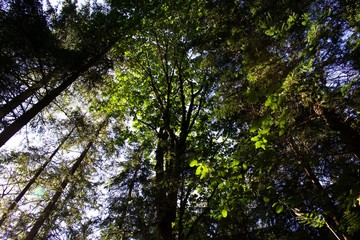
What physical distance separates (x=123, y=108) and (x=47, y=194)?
595 centimetres

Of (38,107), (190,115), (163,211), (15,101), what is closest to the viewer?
(15,101)

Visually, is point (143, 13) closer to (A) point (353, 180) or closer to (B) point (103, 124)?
(B) point (103, 124)

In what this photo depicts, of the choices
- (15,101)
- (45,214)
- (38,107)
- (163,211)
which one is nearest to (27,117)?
(38,107)

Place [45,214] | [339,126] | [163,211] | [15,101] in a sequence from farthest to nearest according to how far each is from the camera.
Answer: [45,214]
[163,211]
[15,101]
[339,126]

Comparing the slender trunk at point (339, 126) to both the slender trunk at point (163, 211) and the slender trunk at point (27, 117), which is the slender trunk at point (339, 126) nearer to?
the slender trunk at point (163, 211)

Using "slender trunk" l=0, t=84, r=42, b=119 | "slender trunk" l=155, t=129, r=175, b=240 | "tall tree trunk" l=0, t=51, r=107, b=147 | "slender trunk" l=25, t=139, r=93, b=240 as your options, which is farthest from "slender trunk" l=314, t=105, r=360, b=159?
"slender trunk" l=25, t=139, r=93, b=240

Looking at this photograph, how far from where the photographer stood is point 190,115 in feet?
34.7

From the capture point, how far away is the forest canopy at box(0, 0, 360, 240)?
3.74 meters

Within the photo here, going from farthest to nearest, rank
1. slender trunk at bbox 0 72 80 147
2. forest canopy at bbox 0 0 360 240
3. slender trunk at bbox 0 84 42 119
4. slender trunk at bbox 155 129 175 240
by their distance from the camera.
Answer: slender trunk at bbox 155 129 175 240 < slender trunk at bbox 0 84 42 119 < slender trunk at bbox 0 72 80 147 < forest canopy at bbox 0 0 360 240

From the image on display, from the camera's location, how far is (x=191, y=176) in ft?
26.0

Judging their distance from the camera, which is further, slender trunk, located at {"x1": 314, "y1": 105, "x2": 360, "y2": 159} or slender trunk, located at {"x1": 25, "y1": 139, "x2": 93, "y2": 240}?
slender trunk, located at {"x1": 25, "y1": 139, "x2": 93, "y2": 240}

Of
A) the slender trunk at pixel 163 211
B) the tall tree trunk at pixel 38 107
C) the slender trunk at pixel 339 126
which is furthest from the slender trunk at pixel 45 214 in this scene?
the slender trunk at pixel 339 126

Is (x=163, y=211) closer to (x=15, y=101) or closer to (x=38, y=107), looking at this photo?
(x=38, y=107)

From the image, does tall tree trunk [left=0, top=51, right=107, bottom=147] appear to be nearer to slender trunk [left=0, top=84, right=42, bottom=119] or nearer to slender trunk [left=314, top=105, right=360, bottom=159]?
slender trunk [left=0, top=84, right=42, bottom=119]
